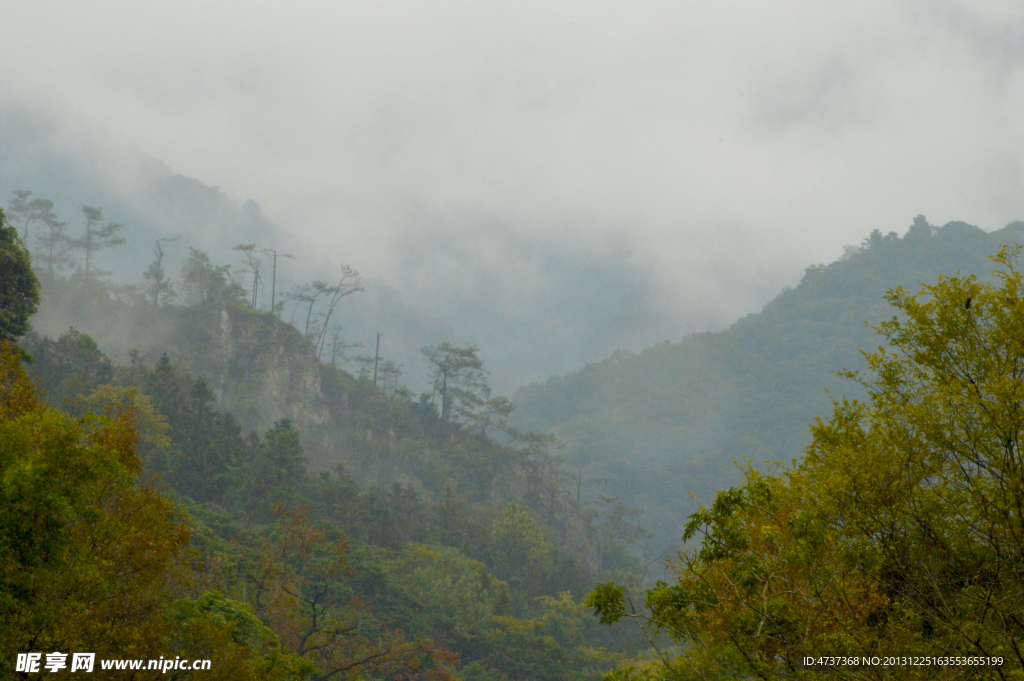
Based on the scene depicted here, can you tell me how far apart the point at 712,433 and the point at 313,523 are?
297ft

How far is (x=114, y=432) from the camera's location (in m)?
10.3

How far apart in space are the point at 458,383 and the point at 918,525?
199 feet

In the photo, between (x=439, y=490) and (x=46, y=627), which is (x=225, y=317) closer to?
(x=439, y=490)

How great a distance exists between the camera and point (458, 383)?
219ft

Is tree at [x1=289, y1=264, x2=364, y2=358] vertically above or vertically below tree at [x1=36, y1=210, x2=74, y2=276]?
below

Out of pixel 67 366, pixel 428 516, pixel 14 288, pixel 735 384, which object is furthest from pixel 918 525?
pixel 735 384

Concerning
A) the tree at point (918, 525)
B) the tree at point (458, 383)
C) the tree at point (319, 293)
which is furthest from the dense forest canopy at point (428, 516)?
the tree at point (319, 293)

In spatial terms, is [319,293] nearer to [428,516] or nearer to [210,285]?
[210,285]

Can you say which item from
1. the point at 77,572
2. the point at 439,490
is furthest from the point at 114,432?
the point at 439,490

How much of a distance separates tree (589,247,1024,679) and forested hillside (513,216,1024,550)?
89274 millimetres

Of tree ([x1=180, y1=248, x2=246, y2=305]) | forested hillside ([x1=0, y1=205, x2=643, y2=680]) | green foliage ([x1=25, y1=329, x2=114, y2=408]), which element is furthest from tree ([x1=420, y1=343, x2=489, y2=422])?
green foliage ([x1=25, y1=329, x2=114, y2=408])

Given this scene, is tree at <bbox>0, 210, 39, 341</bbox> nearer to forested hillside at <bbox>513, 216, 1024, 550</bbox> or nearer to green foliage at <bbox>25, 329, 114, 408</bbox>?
green foliage at <bbox>25, 329, 114, 408</bbox>

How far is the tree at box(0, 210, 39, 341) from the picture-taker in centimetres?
2033

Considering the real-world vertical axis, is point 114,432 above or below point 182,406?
below
